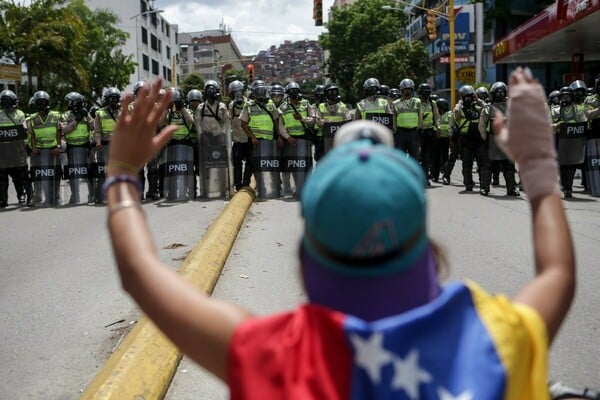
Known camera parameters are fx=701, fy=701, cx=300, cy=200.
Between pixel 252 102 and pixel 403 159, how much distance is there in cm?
1204

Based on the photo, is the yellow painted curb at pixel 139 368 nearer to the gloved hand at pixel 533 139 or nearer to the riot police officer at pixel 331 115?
the gloved hand at pixel 533 139

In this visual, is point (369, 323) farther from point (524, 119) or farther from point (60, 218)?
point (60, 218)

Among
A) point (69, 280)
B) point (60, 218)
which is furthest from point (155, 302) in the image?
point (60, 218)

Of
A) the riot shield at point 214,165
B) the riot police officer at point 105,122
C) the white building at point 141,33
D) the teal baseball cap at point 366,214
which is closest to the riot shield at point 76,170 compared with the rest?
the riot police officer at point 105,122

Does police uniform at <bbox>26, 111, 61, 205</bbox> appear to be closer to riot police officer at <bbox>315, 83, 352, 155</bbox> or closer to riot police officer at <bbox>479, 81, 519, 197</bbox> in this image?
riot police officer at <bbox>315, 83, 352, 155</bbox>

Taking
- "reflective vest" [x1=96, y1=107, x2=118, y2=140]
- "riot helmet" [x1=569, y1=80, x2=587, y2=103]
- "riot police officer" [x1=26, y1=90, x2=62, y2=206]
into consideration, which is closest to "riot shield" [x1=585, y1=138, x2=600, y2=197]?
"riot helmet" [x1=569, y1=80, x2=587, y2=103]

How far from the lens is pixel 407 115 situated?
14.3m

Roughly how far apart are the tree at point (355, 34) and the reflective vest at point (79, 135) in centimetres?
4578

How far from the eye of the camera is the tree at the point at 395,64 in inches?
1998

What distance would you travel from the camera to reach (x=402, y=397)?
127 cm

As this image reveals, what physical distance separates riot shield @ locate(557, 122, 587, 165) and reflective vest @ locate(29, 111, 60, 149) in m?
9.38

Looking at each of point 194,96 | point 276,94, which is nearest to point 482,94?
point 276,94

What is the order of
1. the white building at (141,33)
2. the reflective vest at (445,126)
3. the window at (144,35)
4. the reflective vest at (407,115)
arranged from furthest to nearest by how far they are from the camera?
the window at (144,35), the white building at (141,33), the reflective vest at (445,126), the reflective vest at (407,115)

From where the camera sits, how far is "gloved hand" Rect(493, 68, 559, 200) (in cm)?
171
